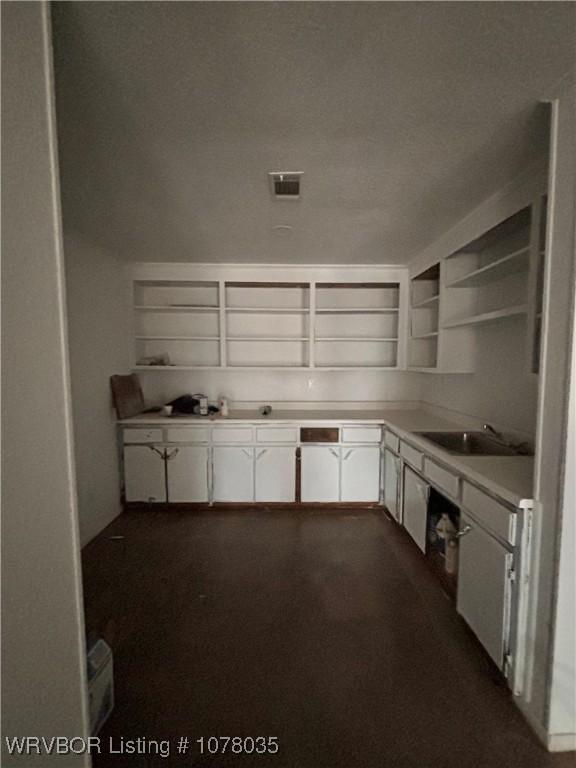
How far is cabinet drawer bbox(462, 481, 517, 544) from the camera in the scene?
1.29 metres

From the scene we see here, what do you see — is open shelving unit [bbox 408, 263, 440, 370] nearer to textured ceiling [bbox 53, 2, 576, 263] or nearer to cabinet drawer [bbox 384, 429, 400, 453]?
cabinet drawer [bbox 384, 429, 400, 453]

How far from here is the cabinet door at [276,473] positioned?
2980 mm

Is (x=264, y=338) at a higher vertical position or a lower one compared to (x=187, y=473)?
higher

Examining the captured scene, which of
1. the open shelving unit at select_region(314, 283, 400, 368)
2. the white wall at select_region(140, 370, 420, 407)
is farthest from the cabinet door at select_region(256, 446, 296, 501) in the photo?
the open shelving unit at select_region(314, 283, 400, 368)

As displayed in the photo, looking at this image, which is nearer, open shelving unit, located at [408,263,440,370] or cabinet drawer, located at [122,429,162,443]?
cabinet drawer, located at [122,429,162,443]

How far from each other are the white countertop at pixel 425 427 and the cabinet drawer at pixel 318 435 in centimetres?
8

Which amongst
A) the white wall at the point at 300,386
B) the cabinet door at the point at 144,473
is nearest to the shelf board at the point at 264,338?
the white wall at the point at 300,386

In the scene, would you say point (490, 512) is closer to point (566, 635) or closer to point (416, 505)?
point (566, 635)

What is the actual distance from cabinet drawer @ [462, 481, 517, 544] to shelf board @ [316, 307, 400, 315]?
2.03 meters

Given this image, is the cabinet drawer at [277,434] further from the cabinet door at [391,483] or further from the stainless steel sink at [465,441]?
the stainless steel sink at [465,441]

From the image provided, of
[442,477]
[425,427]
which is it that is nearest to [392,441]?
[425,427]

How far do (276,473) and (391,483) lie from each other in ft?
3.36

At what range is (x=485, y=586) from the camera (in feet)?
4.75

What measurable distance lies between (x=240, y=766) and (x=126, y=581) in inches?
50.5
